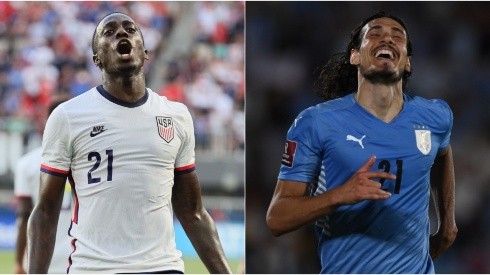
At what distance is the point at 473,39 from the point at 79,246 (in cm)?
497

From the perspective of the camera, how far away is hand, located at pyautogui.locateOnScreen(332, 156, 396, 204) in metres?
3.03

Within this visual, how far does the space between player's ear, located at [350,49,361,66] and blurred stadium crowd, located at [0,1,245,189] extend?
8.51m

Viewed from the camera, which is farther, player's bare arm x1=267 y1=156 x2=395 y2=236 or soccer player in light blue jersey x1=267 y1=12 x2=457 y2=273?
soccer player in light blue jersey x1=267 y1=12 x2=457 y2=273

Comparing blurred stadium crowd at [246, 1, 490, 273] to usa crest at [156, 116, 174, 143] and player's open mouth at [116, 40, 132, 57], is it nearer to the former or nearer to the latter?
usa crest at [156, 116, 174, 143]

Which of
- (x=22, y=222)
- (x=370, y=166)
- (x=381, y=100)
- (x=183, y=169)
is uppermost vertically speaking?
(x=381, y=100)

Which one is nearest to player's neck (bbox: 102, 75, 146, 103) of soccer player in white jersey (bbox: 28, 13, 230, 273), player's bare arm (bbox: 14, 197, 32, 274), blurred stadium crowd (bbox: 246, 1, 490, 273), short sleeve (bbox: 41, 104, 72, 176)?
soccer player in white jersey (bbox: 28, 13, 230, 273)

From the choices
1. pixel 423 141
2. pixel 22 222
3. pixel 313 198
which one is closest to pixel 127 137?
pixel 313 198

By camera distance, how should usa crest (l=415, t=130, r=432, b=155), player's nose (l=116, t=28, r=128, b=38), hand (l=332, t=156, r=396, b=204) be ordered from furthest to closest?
player's nose (l=116, t=28, r=128, b=38) < usa crest (l=415, t=130, r=432, b=155) < hand (l=332, t=156, r=396, b=204)

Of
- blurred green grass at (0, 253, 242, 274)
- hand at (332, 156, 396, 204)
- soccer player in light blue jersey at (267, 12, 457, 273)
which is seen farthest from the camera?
blurred green grass at (0, 253, 242, 274)

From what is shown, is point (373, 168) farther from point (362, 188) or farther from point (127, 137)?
point (127, 137)

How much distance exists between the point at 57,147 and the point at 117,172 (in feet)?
0.99

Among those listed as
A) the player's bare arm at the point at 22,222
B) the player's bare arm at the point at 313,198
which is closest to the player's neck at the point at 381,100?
the player's bare arm at the point at 313,198

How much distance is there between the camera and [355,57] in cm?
368

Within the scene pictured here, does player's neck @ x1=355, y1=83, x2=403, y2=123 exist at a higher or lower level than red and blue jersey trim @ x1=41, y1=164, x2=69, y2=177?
higher
